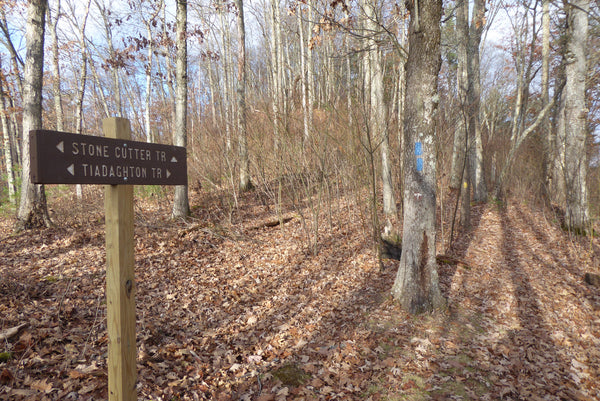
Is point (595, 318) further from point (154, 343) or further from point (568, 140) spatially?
point (154, 343)

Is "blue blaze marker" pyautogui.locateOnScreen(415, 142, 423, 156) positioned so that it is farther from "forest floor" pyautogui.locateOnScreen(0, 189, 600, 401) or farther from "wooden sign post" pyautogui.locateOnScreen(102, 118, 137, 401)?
"wooden sign post" pyautogui.locateOnScreen(102, 118, 137, 401)

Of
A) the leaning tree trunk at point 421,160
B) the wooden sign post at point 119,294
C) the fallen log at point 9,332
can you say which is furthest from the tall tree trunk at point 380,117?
the fallen log at point 9,332

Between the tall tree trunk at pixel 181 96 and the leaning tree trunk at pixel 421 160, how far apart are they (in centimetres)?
540

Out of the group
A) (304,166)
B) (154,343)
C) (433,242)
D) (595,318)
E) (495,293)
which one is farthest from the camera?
(304,166)

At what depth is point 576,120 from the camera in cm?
788

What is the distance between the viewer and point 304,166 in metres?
7.32

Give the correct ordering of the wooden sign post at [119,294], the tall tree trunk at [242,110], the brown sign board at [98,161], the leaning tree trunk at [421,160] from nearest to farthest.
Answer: the brown sign board at [98,161] → the wooden sign post at [119,294] → the leaning tree trunk at [421,160] → the tall tree trunk at [242,110]

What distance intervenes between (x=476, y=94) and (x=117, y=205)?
438 inches

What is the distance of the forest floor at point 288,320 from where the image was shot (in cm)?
306

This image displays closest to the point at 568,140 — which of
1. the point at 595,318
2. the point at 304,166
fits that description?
the point at 595,318

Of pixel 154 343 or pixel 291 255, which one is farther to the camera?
pixel 291 255

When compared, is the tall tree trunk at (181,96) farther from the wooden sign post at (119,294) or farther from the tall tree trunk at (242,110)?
the wooden sign post at (119,294)

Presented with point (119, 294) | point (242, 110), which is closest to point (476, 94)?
point (242, 110)

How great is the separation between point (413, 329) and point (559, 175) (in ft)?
32.8
